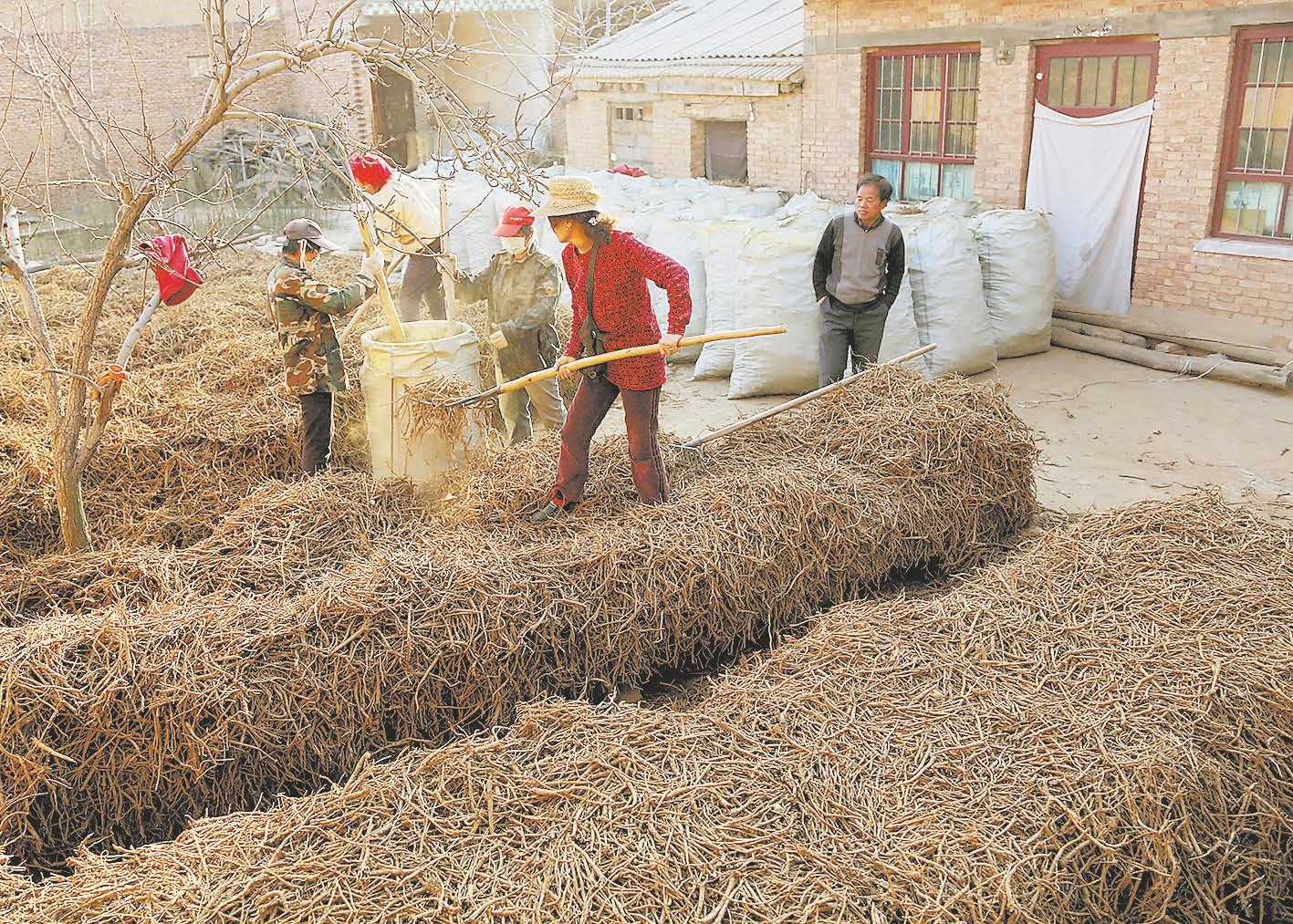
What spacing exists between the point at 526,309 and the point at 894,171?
582 centimetres

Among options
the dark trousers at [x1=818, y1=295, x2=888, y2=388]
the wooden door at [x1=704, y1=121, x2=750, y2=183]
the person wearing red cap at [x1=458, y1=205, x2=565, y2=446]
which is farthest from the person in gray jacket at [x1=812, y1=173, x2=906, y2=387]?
the wooden door at [x1=704, y1=121, x2=750, y2=183]

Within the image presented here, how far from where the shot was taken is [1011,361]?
8.08 metres

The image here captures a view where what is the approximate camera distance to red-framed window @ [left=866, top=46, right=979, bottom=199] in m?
9.64

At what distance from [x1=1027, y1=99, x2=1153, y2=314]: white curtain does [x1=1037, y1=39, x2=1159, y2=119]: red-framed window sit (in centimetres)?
10

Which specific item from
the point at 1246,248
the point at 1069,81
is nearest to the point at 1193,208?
the point at 1246,248

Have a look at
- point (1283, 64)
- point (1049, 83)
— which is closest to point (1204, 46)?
point (1283, 64)

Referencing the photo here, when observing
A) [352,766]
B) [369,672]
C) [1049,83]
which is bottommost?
[352,766]

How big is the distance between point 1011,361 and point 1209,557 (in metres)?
4.47

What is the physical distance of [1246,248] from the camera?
7.62 m

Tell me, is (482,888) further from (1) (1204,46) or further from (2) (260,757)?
(1) (1204,46)

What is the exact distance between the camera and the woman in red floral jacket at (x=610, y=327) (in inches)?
169

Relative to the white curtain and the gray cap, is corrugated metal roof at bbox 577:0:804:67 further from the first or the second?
the gray cap

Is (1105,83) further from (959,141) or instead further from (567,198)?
(567,198)

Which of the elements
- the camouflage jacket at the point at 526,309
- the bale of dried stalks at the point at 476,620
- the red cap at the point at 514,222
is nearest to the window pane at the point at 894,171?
the camouflage jacket at the point at 526,309
